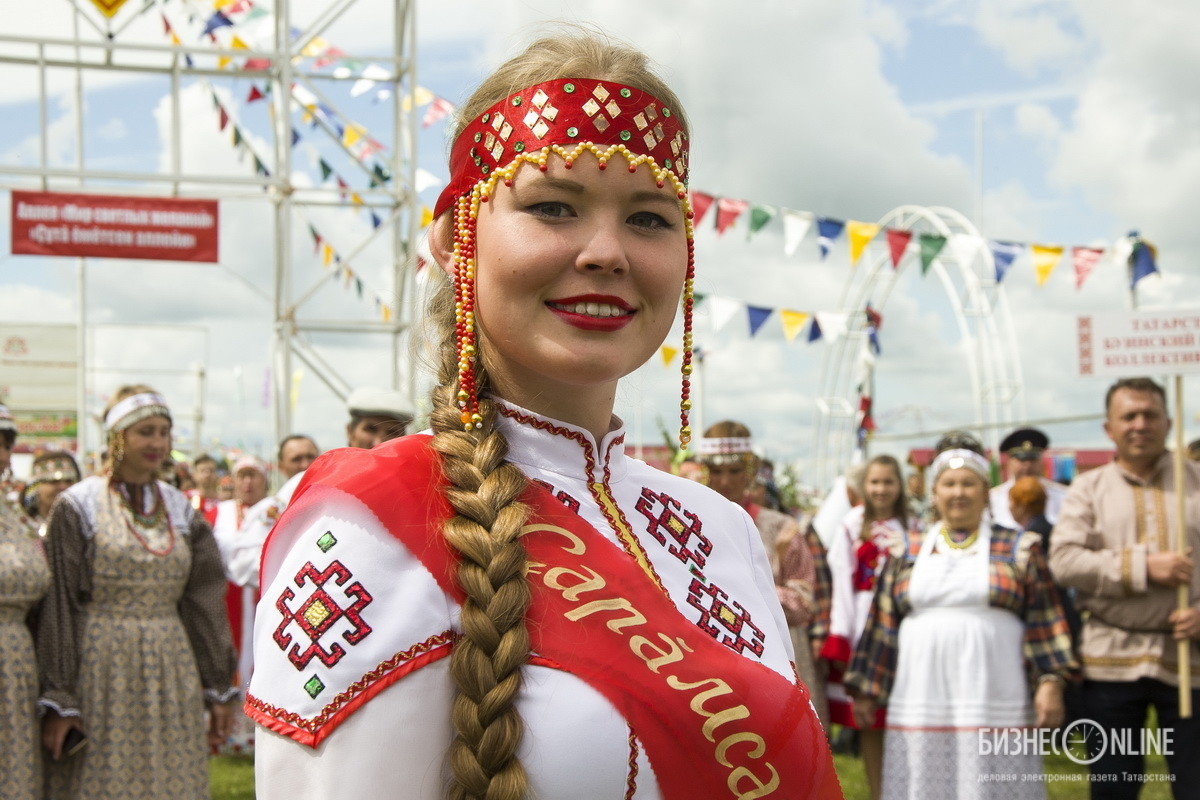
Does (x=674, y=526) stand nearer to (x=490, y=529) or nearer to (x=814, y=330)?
(x=490, y=529)

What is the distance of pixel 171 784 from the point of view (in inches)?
186

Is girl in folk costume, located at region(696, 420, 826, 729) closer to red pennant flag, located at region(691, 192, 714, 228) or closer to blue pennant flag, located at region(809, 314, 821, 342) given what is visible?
red pennant flag, located at region(691, 192, 714, 228)

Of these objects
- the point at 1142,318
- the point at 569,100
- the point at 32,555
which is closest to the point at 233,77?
the point at 32,555

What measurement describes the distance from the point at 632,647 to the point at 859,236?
29.5ft

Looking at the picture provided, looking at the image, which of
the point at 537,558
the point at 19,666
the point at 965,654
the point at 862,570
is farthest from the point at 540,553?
the point at 862,570

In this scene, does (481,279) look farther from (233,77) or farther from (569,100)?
(233,77)

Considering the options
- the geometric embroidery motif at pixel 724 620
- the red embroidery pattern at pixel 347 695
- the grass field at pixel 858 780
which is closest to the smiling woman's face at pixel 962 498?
the grass field at pixel 858 780

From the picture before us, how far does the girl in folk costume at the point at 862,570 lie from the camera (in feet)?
19.5

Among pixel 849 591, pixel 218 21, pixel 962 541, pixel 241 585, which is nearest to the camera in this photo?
pixel 962 541

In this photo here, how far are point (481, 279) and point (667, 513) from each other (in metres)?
0.44

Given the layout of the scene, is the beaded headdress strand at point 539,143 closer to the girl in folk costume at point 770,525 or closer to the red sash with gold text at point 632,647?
the red sash with gold text at point 632,647

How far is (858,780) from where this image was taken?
697cm

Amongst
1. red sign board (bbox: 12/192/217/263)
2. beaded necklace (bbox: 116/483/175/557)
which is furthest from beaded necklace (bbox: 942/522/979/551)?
red sign board (bbox: 12/192/217/263)

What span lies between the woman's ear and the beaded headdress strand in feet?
0.14
